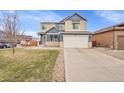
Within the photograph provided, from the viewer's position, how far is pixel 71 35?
27.6 metres

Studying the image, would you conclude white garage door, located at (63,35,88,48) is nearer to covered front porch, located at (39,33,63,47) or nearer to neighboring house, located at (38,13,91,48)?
neighboring house, located at (38,13,91,48)

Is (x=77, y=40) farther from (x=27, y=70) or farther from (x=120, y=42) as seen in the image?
(x=27, y=70)

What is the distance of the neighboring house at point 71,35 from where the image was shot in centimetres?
2748

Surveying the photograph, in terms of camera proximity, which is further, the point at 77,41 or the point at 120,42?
the point at 77,41

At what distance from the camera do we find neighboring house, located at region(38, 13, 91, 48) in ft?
90.2

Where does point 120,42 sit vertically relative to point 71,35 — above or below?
below

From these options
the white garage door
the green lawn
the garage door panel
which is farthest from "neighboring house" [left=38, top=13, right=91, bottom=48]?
the green lawn

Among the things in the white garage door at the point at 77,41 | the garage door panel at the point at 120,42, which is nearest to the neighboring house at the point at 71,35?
the white garage door at the point at 77,41

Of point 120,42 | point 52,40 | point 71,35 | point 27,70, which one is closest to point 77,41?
point 71,35

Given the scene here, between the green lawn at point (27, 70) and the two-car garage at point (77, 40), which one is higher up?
the two-car garage at point (77, 40)

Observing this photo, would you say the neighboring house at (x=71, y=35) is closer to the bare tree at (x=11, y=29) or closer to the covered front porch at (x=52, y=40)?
the covered front porch at (x=52, y=40)

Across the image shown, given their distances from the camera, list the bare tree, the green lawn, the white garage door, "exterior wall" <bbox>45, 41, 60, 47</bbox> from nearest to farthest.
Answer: the green lawn, the bare tree, the white garage door, "exterior wall" <bbox>45, 41, 60, 47</bbox>

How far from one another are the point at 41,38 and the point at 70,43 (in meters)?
10.6
